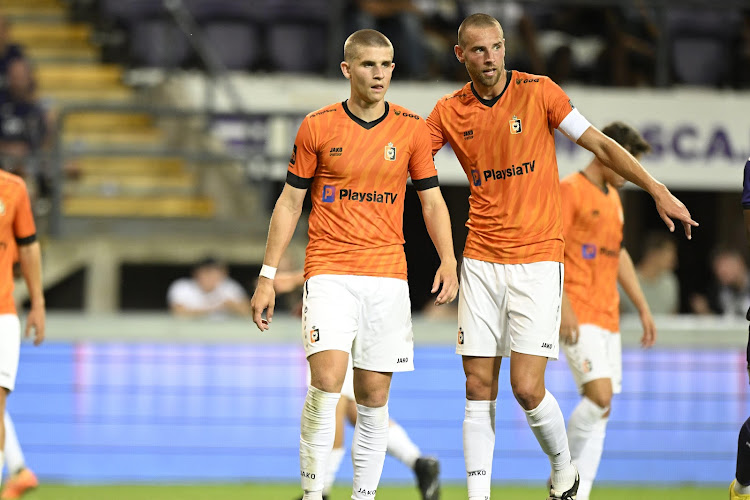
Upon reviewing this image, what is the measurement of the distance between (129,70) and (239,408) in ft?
20.5

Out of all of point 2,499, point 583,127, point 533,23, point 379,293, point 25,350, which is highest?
point 533,23

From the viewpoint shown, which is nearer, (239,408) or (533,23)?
(239,408)

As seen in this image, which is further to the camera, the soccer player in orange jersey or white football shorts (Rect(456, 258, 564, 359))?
white football shorts (Rect(456, 258, 564, 359))

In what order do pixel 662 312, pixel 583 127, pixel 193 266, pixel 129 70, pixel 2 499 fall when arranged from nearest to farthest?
pixel 583 127, pixel 2 499, pixel 662 312, pixel 193 266, pixel 129 70

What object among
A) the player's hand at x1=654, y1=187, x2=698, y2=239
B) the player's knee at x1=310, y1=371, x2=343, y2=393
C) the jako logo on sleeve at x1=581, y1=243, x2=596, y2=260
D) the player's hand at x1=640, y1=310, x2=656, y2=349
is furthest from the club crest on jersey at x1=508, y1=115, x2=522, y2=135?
the player's hand at x1=640, y1=310, x2=656, y2=349

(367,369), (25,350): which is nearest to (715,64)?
(25,350)

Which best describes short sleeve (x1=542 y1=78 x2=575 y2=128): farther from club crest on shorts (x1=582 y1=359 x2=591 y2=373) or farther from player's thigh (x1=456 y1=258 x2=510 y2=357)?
club crest on shorts (x1=582 y1=359 x2=591 y2=373)

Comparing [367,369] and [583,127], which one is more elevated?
[583,127]

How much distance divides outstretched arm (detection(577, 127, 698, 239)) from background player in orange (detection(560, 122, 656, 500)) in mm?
1269

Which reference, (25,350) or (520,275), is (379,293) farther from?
(25,350)

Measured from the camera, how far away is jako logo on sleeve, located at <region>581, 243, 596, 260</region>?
7250mm

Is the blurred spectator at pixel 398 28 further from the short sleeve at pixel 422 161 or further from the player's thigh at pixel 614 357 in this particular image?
the short sleeve at pixel 422 161

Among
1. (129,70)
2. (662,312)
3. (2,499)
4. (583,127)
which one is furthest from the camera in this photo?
(129,70)

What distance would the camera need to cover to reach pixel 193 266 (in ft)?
44.9
